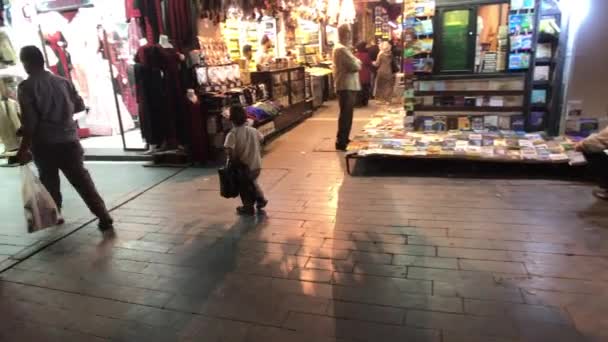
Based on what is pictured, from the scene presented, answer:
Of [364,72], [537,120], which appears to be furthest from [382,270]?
[364,72]

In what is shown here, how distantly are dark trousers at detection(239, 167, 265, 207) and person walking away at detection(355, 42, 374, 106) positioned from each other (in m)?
6.92

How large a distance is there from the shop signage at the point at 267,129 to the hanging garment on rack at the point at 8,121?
3864mm

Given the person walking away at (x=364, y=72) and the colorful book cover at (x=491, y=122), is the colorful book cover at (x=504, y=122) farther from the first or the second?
the person walking away at (x=364, y=72)

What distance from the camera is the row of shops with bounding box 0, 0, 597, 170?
18.7 ft

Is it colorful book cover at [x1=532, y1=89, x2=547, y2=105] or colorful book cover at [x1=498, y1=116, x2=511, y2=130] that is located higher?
colorful book cover at [x1=532, y1=89, x2=547, y2=105]

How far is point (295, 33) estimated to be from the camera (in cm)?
1111

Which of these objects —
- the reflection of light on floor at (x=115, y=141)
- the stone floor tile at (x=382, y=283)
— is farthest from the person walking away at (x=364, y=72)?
the stone floor tile at (x=382, y=283)

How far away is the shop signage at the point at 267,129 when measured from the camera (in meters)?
6.86

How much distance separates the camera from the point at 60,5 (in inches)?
266

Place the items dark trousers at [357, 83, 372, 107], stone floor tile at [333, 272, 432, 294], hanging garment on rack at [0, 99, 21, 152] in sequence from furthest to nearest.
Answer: dark trousers at [357, 83, 372, 107] < hanging garment on rack at [0, 99, 21, 152] < stone floor tile at [333, 272, 432, 294]

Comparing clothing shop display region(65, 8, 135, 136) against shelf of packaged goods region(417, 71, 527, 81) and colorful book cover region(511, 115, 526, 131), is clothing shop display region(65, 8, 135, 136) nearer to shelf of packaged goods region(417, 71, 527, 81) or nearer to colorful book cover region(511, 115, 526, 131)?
shelf of packaged goods region(417, 71, 527, 81)

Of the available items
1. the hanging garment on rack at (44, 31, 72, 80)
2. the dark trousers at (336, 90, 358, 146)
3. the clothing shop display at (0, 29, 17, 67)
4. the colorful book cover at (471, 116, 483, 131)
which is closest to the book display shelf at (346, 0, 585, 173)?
the colorful book cover at (471, 116, 483, 131)

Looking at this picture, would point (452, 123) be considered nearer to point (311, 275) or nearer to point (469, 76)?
point (469, 76)

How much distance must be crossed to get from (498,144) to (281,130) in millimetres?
3958
